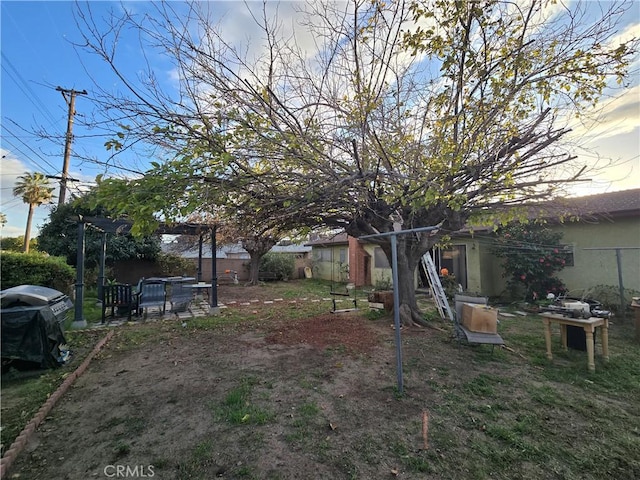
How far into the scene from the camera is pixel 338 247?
1861cm

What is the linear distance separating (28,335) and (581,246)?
521 inches

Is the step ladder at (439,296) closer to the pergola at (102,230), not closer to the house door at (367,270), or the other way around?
the pergola at (102,230)

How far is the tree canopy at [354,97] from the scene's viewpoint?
13.3ft

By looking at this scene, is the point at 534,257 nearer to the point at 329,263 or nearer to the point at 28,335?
the point at 329,263

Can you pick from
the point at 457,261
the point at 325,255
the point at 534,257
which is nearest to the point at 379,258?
the point at 457,261

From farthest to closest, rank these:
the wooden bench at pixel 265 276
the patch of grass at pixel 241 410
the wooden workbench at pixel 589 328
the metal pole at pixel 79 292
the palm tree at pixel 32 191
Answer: the palm tree at pixel 32 191 < the wooden bench at pixel 265 276 < the metal pole at pixel 79 292 < the wooden workbench at pixel 589 328 < the patch of grass at pixel 241 410

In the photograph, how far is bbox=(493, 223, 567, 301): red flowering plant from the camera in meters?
9.20

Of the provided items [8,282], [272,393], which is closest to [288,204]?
[272,393]

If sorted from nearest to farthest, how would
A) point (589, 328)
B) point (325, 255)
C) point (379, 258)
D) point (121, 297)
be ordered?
point (589, 328) → point (121, 297) → point (379, 258) → point (325, 255)

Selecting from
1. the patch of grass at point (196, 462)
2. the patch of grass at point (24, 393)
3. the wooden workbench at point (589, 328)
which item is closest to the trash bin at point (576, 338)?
the wooden workbench at point (589, 328)

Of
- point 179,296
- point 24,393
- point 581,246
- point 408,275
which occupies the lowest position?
point 24,393

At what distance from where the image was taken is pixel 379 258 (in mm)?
15133

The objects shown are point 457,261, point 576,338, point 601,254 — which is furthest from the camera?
point 457,261

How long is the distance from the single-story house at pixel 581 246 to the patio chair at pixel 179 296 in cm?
498
